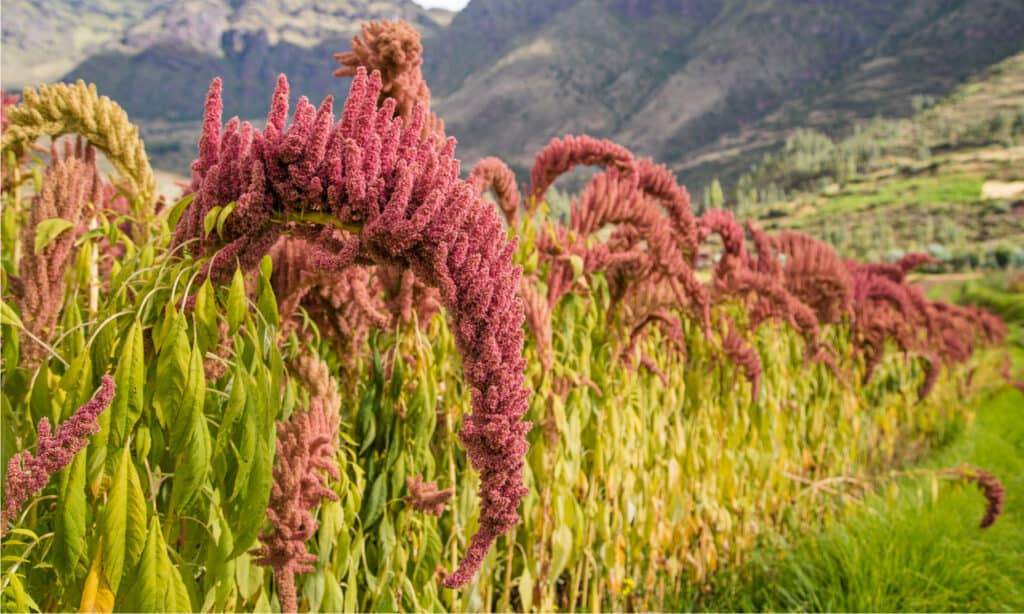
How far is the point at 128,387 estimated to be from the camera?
0.75 m

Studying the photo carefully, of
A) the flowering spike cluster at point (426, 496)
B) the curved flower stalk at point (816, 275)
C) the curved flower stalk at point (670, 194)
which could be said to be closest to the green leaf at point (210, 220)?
the flowering spike cluster at point (426, 496)

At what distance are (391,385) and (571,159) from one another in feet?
3.20

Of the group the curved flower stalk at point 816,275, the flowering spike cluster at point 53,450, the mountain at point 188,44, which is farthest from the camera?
the mountain at point 188,44

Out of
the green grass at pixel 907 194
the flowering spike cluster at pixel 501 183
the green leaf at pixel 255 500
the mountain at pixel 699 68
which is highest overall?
the mountain at pixel 699 68

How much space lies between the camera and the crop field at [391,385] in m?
0.76

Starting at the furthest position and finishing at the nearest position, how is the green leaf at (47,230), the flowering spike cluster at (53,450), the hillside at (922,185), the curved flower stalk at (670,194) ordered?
1. the hillside at (922,185)
2. the curved flower stalk at (670,194)
3. the green leaf at (47,230)
4. the flowering spike cluster at (53,450)

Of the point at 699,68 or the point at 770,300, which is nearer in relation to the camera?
the point at 770,300

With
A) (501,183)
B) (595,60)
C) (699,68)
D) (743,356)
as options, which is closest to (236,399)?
(501,183)

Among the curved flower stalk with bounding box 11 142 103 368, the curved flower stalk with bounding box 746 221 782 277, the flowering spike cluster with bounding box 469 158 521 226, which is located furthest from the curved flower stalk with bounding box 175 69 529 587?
the curved flower stalk with bounding box 746 221 782 277

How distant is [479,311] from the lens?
0.73m

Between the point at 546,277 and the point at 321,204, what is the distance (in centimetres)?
126

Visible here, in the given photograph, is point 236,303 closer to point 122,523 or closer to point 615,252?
point 122,523

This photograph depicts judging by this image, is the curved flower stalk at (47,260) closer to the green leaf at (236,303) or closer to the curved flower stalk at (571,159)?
the green leaf at (236,303)

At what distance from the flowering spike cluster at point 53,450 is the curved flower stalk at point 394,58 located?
79cm
